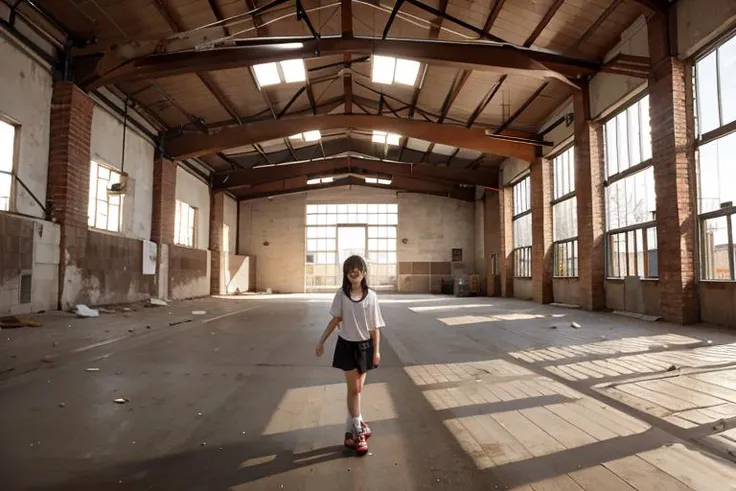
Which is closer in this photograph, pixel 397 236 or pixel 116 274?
pixel 116 274

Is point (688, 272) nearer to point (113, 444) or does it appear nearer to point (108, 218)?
point (113, 444)

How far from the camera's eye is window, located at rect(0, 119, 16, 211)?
22.7 ft

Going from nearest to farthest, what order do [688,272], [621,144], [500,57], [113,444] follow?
[113,444] < [688,272] < [500,57] < [621,144]

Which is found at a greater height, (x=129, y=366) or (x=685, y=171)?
(x=685, y=171)

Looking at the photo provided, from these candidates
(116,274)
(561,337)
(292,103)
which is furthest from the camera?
(292,103)

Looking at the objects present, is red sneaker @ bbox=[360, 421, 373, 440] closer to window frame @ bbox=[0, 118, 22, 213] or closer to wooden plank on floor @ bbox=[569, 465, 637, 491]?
wooden plank on floor @ bbox=[569, 465, 637, 491]

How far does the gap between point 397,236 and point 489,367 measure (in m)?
17.4

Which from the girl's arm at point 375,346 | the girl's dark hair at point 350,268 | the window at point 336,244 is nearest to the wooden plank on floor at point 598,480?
the girl's arm at point 375,346

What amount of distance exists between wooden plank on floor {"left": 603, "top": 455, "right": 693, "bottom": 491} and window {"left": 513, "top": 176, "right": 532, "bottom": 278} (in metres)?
13.3

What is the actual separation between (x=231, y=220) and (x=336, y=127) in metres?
9.55

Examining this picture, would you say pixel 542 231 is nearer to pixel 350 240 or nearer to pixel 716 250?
pixel 716 250

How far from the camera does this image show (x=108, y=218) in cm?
1012

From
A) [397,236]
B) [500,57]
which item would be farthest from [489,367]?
[397,236]

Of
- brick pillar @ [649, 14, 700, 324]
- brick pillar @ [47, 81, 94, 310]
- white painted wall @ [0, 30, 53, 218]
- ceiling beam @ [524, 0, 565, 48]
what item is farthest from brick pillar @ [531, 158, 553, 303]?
white painted wall @ [0, 30, 53, 218]
